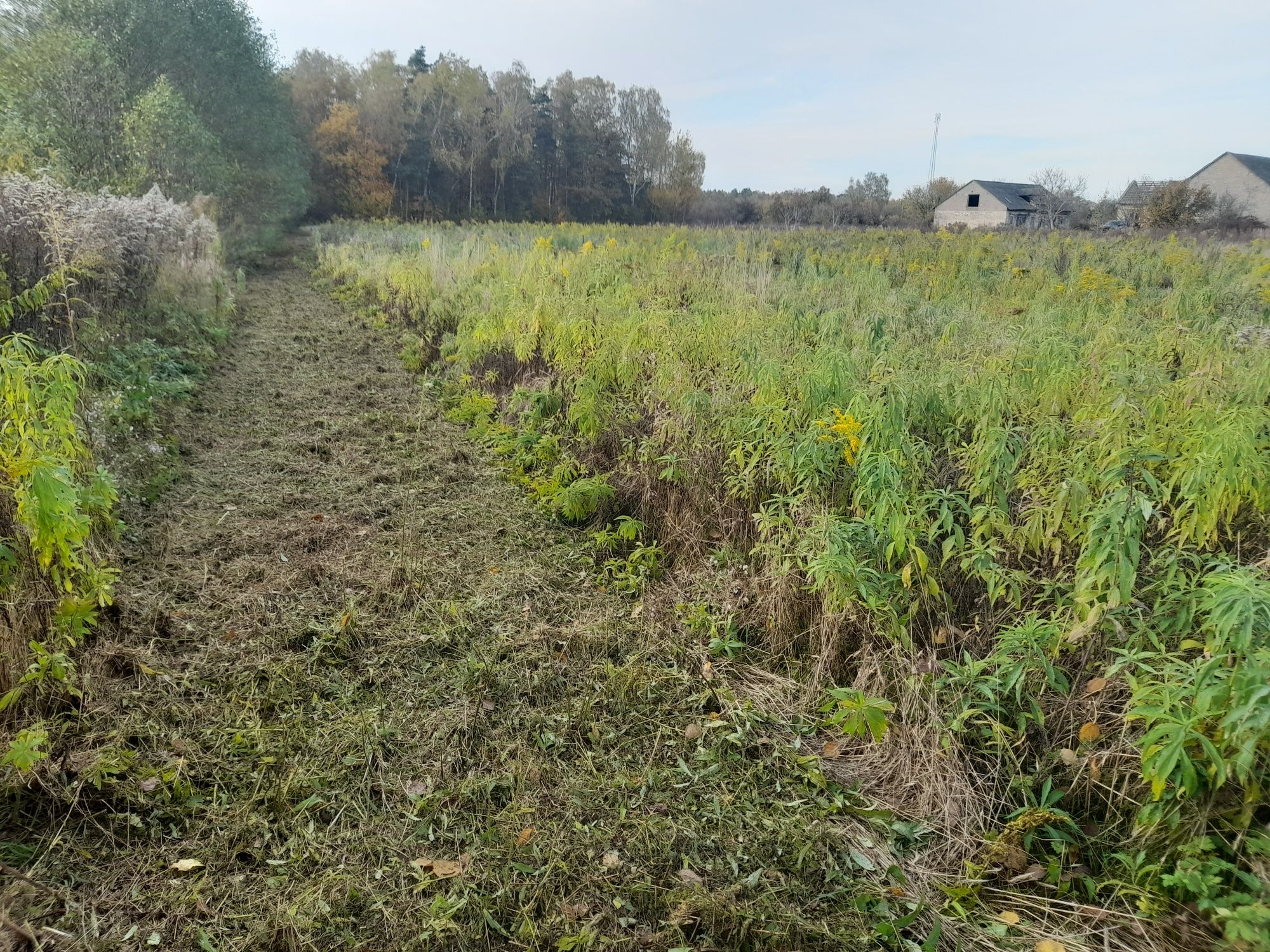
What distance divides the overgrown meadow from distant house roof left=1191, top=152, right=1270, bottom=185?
1335 inches

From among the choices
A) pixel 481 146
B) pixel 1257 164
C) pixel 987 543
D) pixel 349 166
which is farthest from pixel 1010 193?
pixel 987 543

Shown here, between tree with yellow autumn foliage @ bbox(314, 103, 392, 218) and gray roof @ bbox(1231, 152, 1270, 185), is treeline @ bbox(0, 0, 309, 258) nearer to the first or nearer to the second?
tree with yellow autumn foliage @ bbox(314, 103, 392, 218)

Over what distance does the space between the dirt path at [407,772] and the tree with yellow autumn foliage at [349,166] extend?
41309mm

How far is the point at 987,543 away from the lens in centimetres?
261

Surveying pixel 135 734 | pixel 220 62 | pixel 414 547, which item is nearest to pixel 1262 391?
pixel 414 547

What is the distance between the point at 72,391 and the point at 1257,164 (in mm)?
43590

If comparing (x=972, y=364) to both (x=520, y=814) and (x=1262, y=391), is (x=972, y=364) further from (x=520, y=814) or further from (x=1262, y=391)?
(x=520, y=814)

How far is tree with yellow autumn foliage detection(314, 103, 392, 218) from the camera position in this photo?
39.8 meters

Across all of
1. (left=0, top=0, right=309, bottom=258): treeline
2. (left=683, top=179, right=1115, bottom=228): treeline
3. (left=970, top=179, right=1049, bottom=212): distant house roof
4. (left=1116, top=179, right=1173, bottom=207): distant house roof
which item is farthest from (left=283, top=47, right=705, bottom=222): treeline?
(left=1116, top=179, right=1173, bottom=207): distant house roof

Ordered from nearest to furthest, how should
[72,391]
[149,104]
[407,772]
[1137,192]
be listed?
1. [407,772]
2. [72,391]
3. [149,104]
4. [1137,192]

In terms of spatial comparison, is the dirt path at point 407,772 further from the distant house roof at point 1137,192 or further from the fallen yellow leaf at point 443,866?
the distant house roof at point 1137,192

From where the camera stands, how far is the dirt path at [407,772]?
203cm

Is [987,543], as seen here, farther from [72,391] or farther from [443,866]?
[72,391]

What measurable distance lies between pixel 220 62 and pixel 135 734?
3078cm
